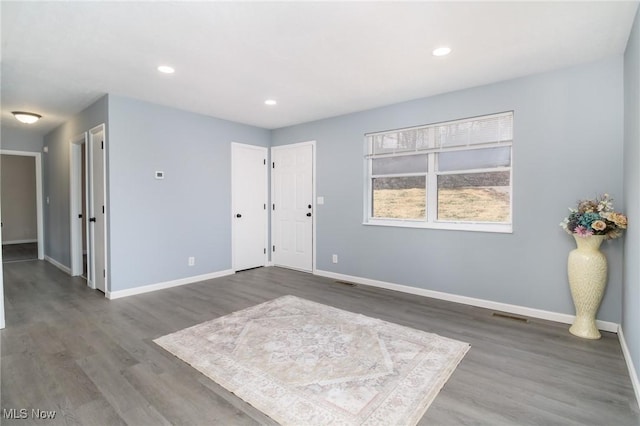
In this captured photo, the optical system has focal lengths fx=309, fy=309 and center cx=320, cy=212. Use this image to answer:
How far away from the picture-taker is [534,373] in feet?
7.34

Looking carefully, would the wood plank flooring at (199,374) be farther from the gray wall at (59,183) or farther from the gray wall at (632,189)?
the gray wall at (59,183)

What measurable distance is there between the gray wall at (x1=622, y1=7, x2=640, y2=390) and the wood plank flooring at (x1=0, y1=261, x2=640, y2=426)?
1.07 feet

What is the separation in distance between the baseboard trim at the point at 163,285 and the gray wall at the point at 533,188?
8.14ft

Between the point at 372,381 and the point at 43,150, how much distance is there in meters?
7.66

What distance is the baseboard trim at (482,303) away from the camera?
307cm

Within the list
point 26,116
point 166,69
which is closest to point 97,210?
point 26,116

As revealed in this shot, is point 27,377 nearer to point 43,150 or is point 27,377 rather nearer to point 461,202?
point 461,202

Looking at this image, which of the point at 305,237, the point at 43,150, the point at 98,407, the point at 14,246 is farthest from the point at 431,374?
the point at 14,246

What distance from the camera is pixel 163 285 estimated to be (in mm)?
4332

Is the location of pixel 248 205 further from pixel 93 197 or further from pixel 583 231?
pixel 583 231

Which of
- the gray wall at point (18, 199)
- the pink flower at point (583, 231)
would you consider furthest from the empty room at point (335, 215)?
the gray wall at point (18, 199)

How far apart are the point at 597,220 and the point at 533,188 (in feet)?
2.26

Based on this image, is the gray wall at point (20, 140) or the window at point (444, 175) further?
the gray wall at point (20, 140)

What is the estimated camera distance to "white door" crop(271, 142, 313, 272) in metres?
5.30
